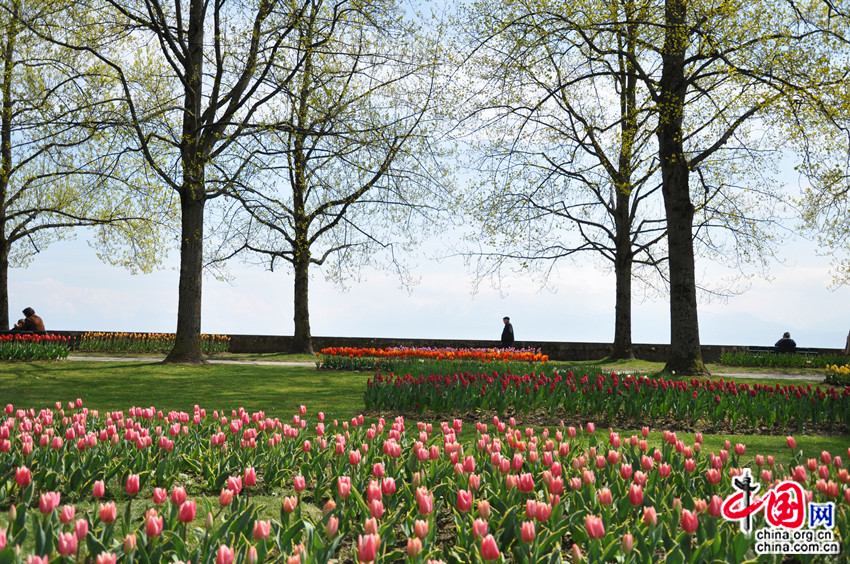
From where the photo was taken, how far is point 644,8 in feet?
47.2

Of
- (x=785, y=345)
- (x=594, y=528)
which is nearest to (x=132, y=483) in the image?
(x=594, y=528)

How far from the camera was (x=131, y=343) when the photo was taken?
2486cm

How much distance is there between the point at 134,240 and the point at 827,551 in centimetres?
2576

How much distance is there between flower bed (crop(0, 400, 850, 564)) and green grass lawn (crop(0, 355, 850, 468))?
2836 millimetres

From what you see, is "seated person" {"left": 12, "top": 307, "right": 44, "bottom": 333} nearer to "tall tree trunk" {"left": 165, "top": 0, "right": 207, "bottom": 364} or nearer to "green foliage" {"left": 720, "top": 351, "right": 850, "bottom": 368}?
"tall tree trunk" {"left": 165, "top": 0, "right": 207, "bottom": 364}

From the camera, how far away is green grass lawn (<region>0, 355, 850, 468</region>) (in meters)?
8.09

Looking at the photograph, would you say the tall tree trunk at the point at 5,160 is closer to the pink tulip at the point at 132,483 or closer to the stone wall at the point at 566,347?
the stone wall at the point at 566,347

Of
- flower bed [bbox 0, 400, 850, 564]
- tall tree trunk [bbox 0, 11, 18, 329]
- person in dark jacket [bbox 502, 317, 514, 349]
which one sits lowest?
flower bed [bbox 0, 400, 850, 564]

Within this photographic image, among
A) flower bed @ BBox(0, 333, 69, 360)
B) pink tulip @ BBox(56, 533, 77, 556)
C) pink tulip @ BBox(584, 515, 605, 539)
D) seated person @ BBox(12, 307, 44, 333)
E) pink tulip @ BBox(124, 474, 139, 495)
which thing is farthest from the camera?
seated person @ BBox(12, 307, 44, 333)

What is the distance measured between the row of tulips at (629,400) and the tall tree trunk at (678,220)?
612cm

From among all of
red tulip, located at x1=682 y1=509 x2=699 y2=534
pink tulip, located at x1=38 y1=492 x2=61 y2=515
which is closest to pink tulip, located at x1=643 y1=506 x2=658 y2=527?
red tulip, located at x1=682 y1=509 x2=699 y2=534

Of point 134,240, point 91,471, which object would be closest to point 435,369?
point 91,471

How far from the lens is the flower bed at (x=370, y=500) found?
2947mm

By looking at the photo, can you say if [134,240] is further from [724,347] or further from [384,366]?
[724,347]
